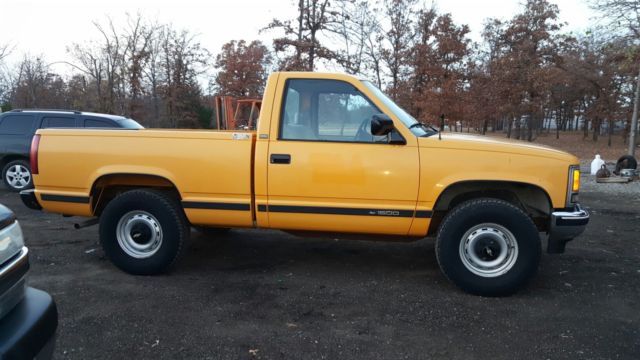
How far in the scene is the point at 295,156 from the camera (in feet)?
13.3

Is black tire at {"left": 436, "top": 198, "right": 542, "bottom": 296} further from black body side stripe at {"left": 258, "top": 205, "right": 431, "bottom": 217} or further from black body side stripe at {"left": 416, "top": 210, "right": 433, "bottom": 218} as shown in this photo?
black body side stripe at {"left": 258, "top": 205, "right": 431, "bottom": 217}

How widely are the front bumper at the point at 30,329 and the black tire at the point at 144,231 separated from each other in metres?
2.03

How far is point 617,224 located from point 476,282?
4.69 meters

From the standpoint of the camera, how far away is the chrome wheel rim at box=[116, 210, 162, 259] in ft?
14.3

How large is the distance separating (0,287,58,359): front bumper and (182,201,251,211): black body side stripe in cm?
205

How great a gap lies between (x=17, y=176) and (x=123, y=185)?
688 centimetres

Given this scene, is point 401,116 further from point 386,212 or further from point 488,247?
point 488,247

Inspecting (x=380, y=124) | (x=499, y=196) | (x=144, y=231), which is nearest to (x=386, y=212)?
(x=380, y=124)

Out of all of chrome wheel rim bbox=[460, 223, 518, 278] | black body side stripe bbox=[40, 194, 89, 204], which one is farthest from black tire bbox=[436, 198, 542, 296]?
black body side stripe bbox=[40, 194, 89, 204]

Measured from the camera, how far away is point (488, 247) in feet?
13.1

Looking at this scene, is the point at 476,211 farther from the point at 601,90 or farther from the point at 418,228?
the point at 601,90

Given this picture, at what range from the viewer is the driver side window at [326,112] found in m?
4.11

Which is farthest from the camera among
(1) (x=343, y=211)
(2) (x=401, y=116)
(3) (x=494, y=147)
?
(2) (x=401, y=116)

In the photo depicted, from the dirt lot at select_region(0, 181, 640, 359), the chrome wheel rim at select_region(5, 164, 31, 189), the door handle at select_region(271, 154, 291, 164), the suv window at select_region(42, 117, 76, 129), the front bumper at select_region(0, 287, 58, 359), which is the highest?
the suv window at select_region(42, 117, 76, 129)
